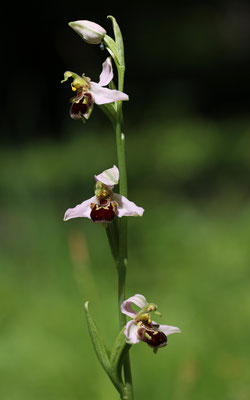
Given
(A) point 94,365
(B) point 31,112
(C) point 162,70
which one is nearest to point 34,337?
(A) point 94,365

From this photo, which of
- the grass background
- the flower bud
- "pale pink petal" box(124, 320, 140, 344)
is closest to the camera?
"pale pink petal" box(124, 320, 140, 344)

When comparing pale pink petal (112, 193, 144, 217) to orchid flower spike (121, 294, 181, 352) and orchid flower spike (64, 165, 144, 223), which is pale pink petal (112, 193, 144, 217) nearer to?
orchid flower spike (64, 165, 144, 223)

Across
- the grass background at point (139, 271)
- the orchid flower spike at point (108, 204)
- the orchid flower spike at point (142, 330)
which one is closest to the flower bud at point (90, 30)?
the orchid flower spike at point (108, 204)

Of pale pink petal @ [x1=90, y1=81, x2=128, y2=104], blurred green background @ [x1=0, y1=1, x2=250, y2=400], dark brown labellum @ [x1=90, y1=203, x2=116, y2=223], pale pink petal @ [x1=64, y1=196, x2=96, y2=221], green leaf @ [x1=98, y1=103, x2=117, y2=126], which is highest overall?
pale pink petal @ [x1=90, y1=81, x2=128, y2=104]

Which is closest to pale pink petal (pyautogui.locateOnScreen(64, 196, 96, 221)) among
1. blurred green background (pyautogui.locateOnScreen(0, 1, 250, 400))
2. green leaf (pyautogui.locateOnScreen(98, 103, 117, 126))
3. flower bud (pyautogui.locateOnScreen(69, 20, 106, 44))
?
green leaf (pyautogui.locateOnScreen(98, 103, 117, 126))

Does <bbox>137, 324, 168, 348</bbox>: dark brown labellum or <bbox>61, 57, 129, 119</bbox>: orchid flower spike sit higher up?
<bbox>61, 57, 129, 119</bbox>: orchid flower spike

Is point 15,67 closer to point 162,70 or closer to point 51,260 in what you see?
point 162,70
